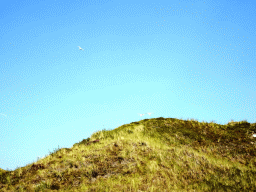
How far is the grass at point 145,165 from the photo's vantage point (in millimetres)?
11688

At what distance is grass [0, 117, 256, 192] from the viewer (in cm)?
1169

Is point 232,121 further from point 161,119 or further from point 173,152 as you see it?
point 173,152

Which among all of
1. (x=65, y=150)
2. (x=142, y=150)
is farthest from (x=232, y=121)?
(x=65, y=150)

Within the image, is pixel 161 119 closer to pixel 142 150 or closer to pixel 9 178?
pixel 142 150

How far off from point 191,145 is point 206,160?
3684mm

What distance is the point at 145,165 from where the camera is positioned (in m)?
13.8

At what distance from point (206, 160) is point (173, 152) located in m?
2.24

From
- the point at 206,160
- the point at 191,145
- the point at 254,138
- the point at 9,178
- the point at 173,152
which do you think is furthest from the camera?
the point at 254,138

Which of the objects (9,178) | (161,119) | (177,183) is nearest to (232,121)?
(161,119)

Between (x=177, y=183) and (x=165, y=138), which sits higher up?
(x=165, y=138)

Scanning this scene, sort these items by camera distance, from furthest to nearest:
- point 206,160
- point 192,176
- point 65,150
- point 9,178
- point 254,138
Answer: point 254,138, point 65,150, point 206,160, point 9,178, point 192,176

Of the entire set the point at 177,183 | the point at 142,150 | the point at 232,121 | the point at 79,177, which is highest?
the point at 232,121

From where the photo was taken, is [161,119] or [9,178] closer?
[9,178]

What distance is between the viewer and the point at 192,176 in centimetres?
1262
